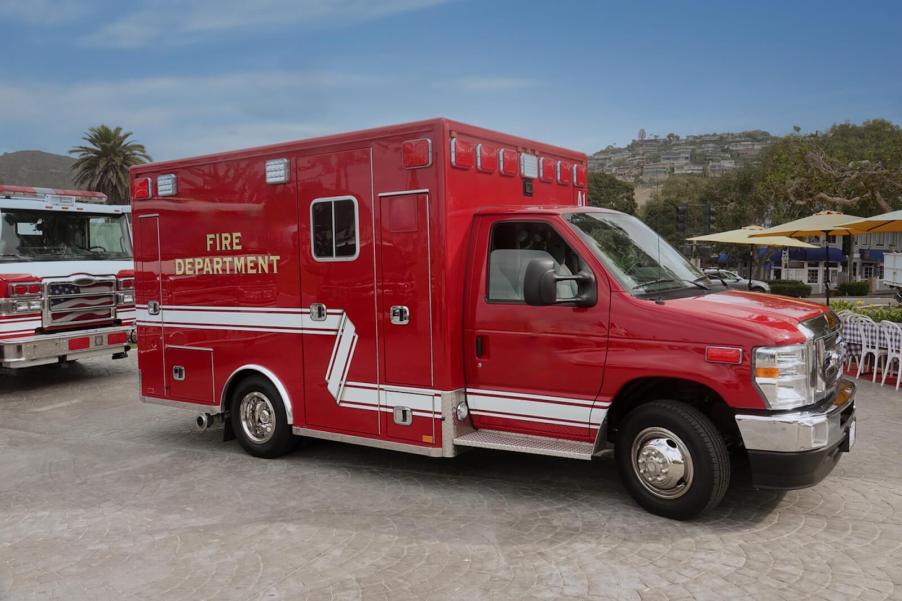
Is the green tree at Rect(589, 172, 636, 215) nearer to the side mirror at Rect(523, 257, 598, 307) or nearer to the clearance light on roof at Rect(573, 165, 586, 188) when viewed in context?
the clearance light on roof at Rect(573, 165, 586, 188)

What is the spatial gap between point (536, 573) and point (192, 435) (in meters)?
5.11

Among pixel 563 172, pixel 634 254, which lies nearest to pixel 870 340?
pixel 563 172

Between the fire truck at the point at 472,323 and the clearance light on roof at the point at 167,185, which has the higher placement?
the clearance light on roof at the point at 167,185

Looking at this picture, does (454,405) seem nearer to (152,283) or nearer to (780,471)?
(780,471)

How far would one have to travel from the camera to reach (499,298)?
5.89 meters

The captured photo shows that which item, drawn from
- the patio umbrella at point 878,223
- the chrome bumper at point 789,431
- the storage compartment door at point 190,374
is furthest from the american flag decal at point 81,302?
the patio umbrella at point 878,223

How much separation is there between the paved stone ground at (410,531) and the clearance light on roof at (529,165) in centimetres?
259

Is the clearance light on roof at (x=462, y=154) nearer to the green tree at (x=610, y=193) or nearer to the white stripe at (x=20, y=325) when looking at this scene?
the white stripe at (x=20, y=325)

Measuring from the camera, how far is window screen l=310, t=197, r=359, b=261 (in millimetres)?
6406

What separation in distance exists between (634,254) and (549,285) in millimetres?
958

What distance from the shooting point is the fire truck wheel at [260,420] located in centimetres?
711

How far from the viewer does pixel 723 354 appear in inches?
194

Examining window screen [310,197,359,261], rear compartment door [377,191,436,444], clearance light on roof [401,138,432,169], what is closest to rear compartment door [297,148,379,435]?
window screen [310,197,359,261]

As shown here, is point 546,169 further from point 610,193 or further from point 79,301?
point 610,193
